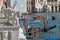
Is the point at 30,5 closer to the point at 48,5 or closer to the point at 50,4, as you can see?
the point at 48,5

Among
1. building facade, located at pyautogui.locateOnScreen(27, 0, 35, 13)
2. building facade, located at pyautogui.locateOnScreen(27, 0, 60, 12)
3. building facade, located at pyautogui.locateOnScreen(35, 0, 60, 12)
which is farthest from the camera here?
building facade, located at pyautogui.locateOnScreen(35, 0, 60, 12)

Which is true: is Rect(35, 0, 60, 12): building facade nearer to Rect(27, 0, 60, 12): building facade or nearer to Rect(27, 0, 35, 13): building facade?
Rect(27, 0, 60, 12): building facade

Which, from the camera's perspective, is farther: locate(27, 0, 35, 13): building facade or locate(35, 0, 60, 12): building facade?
locate(35, 0, 60, 12): building facade

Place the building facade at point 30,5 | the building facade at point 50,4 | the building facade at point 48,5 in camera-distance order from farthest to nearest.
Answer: the building facade at point 50,4 < the building facade at point 48,5 < the building facade at point 30,5

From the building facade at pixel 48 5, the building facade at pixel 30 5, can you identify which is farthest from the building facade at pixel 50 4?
the building facade at pixel 30 5

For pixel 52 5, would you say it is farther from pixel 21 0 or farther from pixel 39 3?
pixel 21 0

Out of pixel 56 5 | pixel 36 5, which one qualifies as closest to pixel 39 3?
pixel 36 5

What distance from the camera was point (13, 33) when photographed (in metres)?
2.35

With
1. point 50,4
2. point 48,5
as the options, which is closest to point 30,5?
point 48,5

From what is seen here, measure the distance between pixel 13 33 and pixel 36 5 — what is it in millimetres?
39915

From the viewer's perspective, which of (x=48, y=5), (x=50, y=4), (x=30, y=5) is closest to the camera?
(x=30, y=5)

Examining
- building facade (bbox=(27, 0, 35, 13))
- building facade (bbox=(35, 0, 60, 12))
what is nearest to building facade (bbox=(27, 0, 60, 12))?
building facade (bbox=(35, 0, 60, 12))

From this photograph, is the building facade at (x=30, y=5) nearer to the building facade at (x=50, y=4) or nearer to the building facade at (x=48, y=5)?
the building facade at (x=48, y=5)

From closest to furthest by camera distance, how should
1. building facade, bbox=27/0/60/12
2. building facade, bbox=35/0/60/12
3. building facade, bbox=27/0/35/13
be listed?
1. building facade, bbox=27/0/35/13
2. building facade, bbox=27/0/60/12
3. building facade, bbox=35/0/60/12
